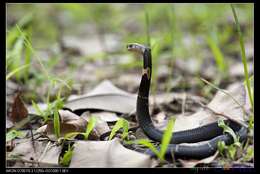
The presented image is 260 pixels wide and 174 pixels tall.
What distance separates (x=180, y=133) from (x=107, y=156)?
56cm

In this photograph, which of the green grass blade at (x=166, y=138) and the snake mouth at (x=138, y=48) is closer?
the green grass blade at (x=166, y=138)

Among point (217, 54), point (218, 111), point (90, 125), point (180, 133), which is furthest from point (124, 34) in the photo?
point (90, 125)

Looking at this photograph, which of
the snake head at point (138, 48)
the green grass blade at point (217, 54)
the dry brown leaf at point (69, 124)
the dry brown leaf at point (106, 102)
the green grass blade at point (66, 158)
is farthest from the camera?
the green grass blade at point (217, 54)

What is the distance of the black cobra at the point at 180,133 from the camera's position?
2.71m

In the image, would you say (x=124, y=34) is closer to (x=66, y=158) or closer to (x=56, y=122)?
(x=56, y=122)

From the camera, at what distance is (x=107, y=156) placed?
2756 millimetres

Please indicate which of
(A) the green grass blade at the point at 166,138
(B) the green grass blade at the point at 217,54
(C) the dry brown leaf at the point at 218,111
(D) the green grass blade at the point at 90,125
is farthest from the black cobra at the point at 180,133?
(B) the green grass blade at the point at 217,54

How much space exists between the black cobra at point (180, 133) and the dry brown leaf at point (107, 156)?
95 millimetres

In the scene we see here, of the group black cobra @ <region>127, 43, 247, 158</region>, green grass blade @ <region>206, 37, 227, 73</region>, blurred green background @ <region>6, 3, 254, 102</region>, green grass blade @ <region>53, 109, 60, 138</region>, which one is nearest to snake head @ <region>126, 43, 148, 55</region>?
black cobra @ <region>127, 43, 247, 158</region>

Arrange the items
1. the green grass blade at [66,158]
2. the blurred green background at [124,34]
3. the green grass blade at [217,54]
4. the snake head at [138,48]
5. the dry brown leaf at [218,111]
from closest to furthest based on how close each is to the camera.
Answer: the green grass blade at [66,158], the snake head at [138,48], the dry brown leaf at [218,111], the green grass blade at [217,54], the blurred green background at [124,34]

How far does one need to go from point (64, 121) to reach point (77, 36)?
462cm

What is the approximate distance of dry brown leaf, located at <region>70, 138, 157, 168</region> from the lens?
2.69 meters

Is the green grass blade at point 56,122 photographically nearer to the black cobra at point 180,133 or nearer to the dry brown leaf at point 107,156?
the dry brown leaf at point 107,156
